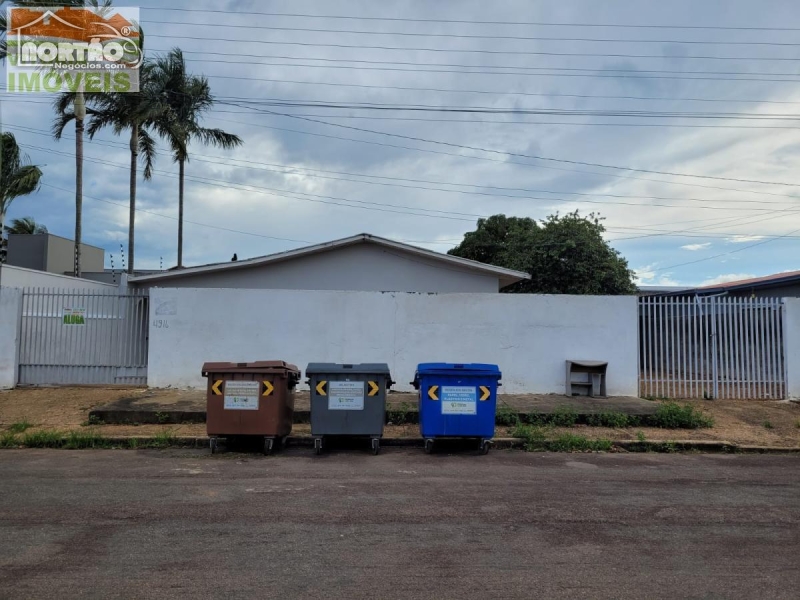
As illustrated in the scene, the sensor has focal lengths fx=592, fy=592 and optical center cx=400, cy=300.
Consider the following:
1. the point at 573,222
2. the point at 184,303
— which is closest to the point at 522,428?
the point at 184,303

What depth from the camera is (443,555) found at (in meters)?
4.36

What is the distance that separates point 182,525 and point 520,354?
8180 millimetres

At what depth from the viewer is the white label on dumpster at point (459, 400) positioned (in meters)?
8.30

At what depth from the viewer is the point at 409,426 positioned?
9844mm

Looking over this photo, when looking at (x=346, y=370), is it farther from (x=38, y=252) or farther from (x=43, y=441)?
(x=38, y=252)

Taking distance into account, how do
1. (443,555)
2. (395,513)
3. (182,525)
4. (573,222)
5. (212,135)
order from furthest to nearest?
(212,135)
(573,222)
(395,513)
(182,525)
(443,555)

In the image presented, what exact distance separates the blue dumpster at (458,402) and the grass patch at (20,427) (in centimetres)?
627

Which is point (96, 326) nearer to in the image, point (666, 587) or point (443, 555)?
point (443, 555)

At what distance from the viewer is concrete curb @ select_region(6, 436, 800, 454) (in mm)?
8578

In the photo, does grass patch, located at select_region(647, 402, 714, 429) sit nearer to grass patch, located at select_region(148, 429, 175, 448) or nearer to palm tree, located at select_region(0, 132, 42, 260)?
grass patch, located at select_region(148, 429, 175, 448)

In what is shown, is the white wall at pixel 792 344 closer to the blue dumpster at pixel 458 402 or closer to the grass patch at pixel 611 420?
the grass patch at pixel 611 420

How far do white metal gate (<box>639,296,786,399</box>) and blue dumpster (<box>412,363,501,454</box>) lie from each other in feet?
17.2

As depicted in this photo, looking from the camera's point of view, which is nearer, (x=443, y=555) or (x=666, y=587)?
(x=666, y=587)

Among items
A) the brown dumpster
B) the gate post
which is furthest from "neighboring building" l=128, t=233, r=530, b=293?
the brown dumpster
